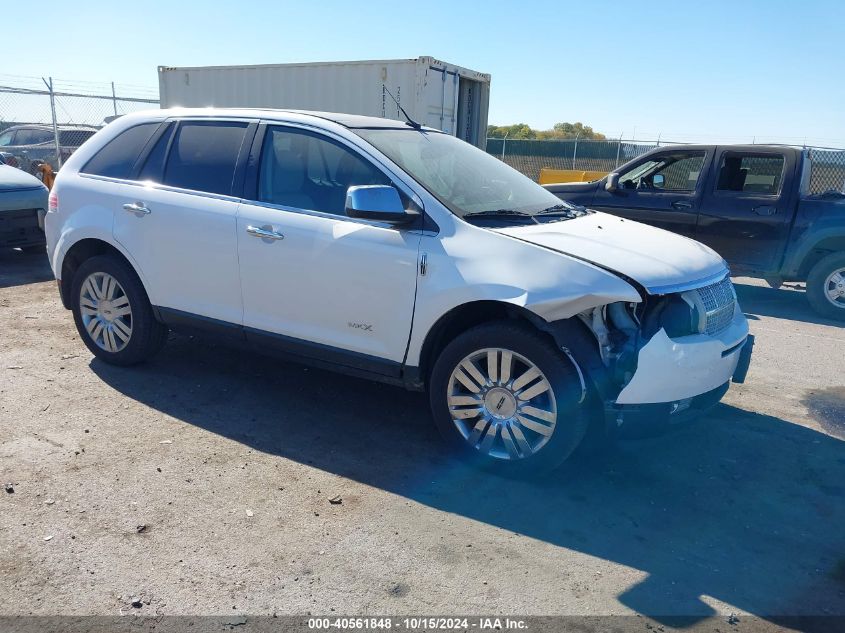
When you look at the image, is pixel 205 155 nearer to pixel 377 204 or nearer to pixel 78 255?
pixel 78 255

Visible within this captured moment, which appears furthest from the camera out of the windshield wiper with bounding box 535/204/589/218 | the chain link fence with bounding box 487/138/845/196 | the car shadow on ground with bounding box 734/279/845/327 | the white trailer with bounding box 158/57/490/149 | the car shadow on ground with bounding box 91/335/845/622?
the chain link fence with bounding box 487/138/845/196

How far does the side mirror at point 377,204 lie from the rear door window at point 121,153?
206cm

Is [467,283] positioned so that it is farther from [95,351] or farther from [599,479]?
[95,351]

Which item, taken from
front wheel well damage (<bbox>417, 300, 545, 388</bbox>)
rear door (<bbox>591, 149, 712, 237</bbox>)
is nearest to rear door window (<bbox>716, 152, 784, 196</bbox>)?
rear door (<bbox>591, 149, 712, 237</bbox>)

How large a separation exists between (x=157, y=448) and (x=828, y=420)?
4.44m

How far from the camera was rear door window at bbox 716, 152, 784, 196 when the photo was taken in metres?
8.04

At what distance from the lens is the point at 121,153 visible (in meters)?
5.06

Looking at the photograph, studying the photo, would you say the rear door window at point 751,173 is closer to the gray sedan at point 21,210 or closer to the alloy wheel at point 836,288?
the alloy wheel at point 836,288

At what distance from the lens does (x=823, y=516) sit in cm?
357

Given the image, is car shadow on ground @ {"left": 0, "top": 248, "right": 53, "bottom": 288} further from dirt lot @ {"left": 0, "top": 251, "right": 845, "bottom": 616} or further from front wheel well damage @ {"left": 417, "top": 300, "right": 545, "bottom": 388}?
front wheel well damage @ {"left": 417, "top": 300, "right": 545, "bottom": 388}

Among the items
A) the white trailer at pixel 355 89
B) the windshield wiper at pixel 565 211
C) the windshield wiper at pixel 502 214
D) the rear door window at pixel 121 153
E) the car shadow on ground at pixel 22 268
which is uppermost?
the white trailer at pixel 355 89

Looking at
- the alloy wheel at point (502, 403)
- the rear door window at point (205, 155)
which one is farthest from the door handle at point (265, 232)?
the alloy wheel at point (502, 403)

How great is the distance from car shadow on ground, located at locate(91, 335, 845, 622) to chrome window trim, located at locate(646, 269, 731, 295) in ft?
3.55

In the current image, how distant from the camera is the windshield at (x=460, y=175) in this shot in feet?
13.4
